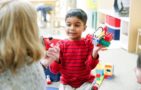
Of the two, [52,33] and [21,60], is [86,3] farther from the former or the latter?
[21,60]

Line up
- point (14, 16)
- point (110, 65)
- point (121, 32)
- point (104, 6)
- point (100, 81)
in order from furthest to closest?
point (104, 6)
point (121, 32)
point (110, 65)
point (100, 81)
point (14, 16)

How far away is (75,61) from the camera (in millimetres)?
1199

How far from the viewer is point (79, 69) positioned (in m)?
1.21

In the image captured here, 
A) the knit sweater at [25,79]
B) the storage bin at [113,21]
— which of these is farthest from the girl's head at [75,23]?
the storage bin at [113,21]

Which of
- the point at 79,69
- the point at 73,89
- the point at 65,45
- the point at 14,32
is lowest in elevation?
the point at 73,89

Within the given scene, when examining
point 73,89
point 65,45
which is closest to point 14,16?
point 65,45

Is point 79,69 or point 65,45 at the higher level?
point 65,45

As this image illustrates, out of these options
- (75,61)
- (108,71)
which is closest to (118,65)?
(108,71)

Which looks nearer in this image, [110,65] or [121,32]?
[110,65]

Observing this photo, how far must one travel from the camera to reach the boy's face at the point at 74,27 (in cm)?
121

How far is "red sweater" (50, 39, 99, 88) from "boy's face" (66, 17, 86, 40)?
3 centimetres

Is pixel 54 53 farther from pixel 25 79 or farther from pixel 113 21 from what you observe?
pixel 113 21

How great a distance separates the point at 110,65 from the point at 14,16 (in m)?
1.23

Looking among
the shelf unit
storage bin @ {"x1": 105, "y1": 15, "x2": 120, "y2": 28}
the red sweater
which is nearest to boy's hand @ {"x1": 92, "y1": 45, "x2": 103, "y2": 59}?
the red sweater
